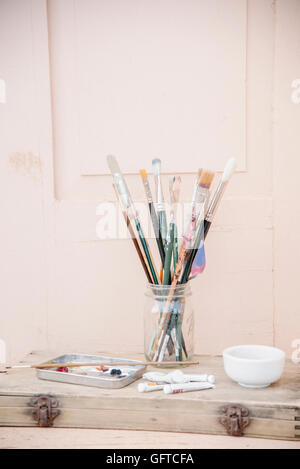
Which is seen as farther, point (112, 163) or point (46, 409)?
point (112, 163)

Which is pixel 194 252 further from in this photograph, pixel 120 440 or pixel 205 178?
pixel 120 440

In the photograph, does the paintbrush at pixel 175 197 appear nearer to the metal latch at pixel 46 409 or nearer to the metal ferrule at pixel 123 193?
the metal ferrule at pixel 123 193

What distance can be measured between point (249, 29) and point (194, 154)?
300 mm

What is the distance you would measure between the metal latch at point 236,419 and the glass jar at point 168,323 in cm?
20

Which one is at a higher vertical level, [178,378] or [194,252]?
[194,252]

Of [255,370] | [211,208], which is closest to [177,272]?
[211,208]

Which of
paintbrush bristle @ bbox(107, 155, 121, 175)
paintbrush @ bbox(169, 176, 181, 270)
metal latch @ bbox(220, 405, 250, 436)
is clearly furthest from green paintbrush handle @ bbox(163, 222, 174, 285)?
metal latch @ bbox(220, 405, 250, 436)

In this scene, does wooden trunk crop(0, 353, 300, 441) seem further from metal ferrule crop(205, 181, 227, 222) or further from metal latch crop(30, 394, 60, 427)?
metal ferrule crop(205, 181, 227, 222)

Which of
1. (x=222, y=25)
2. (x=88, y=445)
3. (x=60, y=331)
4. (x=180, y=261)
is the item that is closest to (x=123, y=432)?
(x=88, y=445)

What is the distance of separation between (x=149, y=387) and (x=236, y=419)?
5.8 inches

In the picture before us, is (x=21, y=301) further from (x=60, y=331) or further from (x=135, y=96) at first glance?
(x=135, y=96)

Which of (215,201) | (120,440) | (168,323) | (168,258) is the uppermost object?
(215,201)

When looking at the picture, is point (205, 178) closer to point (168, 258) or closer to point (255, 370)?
point (168, 258)

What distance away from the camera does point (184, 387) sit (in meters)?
0.81
